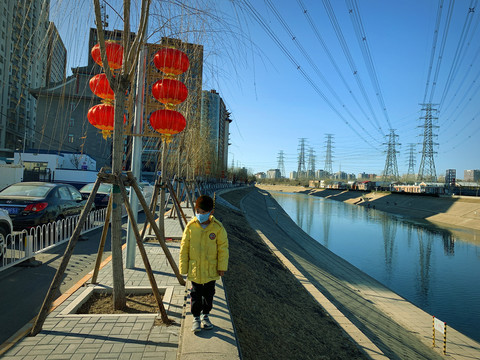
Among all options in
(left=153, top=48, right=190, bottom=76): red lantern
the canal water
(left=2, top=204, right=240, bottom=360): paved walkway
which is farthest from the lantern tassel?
the canal water

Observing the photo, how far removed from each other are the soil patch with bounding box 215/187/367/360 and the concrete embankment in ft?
127

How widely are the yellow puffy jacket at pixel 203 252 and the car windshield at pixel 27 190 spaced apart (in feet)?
22.7

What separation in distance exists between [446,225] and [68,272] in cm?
4553

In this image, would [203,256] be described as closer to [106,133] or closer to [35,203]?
[106,133]

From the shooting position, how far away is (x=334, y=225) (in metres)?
38.9

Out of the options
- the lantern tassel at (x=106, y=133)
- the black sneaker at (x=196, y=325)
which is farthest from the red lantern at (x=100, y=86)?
the black sneaker at (x=196, y=325)

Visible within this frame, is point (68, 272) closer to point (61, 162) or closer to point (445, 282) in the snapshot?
point (445, 282)

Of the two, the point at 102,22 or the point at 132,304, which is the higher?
the point at 102,22

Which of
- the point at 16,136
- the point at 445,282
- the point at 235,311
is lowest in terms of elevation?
the point at 445,282

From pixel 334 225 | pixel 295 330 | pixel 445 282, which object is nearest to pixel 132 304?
pixel 295 330

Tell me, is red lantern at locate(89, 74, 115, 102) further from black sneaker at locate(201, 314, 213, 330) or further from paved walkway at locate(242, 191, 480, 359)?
paved walkway at locate(242, 191, 480, 359)

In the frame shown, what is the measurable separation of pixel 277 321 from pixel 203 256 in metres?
3.11

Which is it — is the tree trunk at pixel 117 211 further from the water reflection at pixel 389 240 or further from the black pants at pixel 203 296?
the water reflection at pixel 389 240

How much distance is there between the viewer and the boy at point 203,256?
3.68 metres
